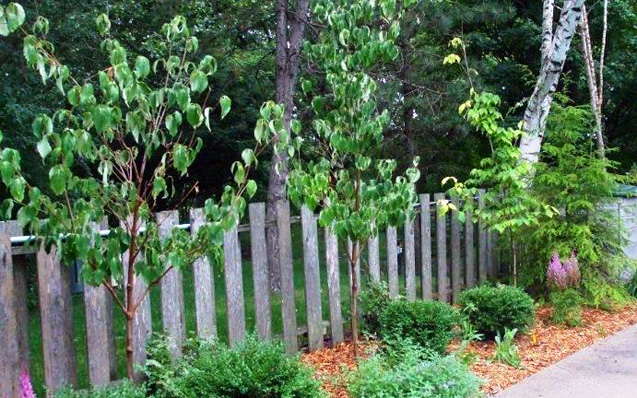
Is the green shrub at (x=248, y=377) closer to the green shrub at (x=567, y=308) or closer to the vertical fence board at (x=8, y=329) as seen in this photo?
the vertical fence board at (x=8, y=329)

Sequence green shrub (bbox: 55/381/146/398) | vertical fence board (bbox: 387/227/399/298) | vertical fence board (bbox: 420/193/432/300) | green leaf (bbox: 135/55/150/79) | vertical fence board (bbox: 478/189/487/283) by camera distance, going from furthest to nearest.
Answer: vertical fence board (bbox: 478/189/487/283) → vertical fence board (bbox: 420/193/432/300) → vertical fence board (bbox: 387/227/399/298) → green shrub (bbox: 55/381/146/398) → green leaf (bbox: 135/55/150/79)

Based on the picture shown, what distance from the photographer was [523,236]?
24.4 ft

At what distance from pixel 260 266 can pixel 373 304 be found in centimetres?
131

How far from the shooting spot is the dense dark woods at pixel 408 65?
9.01m

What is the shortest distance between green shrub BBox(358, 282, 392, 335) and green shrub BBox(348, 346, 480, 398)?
1420mm

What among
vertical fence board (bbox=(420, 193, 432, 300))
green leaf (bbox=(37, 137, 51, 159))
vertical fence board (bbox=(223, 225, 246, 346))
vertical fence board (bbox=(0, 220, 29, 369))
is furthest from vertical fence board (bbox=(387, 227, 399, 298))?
green leaf (bbox=(37, 137, 51, 159))

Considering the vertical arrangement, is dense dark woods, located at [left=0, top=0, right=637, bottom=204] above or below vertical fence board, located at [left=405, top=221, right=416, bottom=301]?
above

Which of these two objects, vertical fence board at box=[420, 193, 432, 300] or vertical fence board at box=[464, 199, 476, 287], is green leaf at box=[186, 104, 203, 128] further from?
vertical fence board at box=[464, 199, 476, 287]

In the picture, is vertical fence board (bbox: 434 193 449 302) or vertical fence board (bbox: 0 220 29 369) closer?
vertical fence board (bbox: 0 220 29 369)

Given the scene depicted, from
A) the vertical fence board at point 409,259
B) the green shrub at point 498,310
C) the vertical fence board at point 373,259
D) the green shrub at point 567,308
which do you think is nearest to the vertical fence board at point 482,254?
the green shrub at point 567,308

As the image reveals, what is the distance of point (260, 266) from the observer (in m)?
5.27

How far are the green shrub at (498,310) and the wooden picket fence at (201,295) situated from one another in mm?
845

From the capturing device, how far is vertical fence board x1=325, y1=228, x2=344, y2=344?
600cm

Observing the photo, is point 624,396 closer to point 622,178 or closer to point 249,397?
point 249,397
